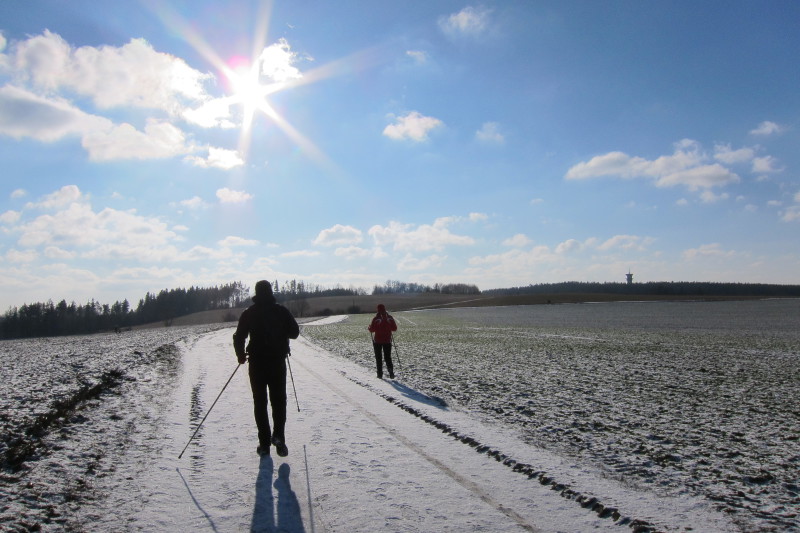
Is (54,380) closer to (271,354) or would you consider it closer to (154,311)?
(271,354)

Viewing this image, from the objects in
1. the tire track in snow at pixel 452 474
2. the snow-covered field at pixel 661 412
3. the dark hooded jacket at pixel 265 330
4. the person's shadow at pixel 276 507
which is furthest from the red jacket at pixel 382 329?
the person's shadow at pixel 276 507

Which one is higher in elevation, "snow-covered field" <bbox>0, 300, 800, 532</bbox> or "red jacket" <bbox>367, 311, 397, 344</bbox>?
"red jacket" <bbox>367, 311, 397, 344</bbox>

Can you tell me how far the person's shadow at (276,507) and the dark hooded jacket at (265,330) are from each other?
5.18ft

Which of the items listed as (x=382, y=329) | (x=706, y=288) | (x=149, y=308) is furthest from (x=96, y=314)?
(x=706, y=288)

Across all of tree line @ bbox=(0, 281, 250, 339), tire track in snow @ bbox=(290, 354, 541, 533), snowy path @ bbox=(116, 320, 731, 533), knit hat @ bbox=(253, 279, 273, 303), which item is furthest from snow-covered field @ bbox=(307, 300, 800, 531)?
tree line @ bbox=(0, 281, 250, 339)

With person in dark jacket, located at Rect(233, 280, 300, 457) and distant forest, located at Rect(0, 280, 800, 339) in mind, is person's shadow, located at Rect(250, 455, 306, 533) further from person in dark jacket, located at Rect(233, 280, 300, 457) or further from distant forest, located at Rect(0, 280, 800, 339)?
distant forest, located at Rect(0, 280, 800, 339)

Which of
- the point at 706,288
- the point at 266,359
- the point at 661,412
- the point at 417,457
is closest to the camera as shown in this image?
the point at 417,457

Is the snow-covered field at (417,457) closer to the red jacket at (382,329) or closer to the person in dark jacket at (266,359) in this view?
the person in dark jacket at (266,359)

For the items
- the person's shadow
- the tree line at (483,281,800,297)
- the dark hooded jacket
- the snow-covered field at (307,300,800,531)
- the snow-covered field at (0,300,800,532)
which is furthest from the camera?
the tree line at (483,281,800,297)

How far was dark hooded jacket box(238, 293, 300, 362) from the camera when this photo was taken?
7.08 m

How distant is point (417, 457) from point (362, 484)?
46.6 inches

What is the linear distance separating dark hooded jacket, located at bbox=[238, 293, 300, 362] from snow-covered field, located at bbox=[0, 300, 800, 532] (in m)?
0.39

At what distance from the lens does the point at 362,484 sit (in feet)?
18.7

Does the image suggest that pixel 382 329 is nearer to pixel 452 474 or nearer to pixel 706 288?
pixel 452 474
